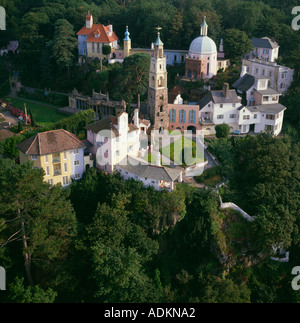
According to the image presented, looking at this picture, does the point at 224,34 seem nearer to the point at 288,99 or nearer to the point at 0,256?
the point at 288,99

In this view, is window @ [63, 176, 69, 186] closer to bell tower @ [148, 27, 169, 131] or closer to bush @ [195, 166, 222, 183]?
bush @ [195, 166, 222, 183]

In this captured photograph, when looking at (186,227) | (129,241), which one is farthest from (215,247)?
(129,241)

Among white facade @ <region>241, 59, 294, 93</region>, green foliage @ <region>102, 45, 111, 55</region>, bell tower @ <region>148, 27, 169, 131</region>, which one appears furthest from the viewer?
green foliage @ <region>102, 45, 111, 55</region>

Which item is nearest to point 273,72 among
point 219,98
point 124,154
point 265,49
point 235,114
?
point 265,49

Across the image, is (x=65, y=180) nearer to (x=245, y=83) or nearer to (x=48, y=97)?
(x=48, y=97)

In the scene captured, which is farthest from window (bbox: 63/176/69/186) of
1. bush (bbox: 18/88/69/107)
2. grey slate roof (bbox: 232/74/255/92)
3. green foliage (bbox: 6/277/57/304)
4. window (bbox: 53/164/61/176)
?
grey slate roof (bbox: 232/74/255/92)
